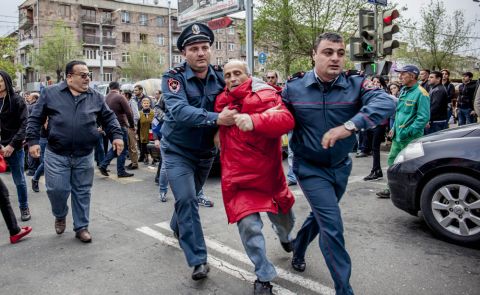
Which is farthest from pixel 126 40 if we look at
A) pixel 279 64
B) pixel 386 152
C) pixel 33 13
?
pixel 386 152

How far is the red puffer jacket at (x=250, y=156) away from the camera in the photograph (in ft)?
9.46

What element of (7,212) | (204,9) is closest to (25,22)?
(204,9)

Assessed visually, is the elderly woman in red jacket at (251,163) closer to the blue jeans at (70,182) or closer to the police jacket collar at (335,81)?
the police jacket collar at (335,81)

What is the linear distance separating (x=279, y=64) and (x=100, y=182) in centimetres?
1712

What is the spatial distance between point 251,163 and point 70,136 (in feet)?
7.44

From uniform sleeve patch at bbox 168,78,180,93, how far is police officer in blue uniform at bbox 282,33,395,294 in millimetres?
815

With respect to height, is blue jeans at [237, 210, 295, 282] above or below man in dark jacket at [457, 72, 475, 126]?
below

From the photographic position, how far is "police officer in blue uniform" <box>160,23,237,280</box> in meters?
Result: 3.28


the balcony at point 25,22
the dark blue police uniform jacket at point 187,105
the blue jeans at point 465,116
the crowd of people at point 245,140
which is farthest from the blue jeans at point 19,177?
the balcony at point 25,22

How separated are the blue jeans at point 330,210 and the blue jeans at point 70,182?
253cm

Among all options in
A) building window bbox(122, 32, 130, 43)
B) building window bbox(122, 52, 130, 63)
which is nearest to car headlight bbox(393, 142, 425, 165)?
building window bbox(122, 52, 130, 63)

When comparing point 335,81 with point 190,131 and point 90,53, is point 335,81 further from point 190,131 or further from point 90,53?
point 90,53

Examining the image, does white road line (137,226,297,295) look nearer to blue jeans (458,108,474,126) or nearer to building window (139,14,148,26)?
blue jeans (458,108,474,126)

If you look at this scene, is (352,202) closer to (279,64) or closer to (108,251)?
(108,251)
